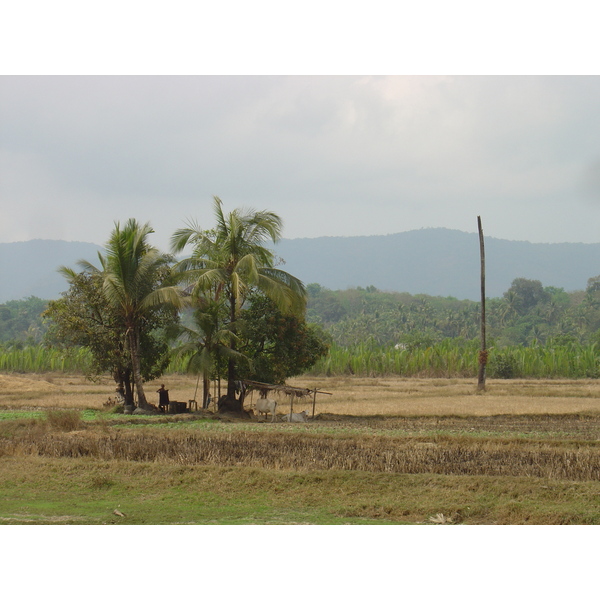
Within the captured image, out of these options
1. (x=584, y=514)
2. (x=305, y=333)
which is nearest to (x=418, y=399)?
(x=305, y=333)

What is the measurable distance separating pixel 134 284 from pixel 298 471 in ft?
33.7

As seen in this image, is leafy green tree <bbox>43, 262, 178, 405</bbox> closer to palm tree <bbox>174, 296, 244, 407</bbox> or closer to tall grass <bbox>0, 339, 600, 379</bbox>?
palm tree <bbox>174, 296, 244, 407</bbox>

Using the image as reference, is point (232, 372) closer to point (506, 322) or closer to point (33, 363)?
point (33, 363)

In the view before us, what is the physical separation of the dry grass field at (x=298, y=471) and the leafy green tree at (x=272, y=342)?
3.08 m

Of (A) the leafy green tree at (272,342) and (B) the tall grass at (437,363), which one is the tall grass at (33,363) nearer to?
(B) the tall grass at (437,363)

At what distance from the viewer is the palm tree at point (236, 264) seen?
1952cm

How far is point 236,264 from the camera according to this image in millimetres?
20234

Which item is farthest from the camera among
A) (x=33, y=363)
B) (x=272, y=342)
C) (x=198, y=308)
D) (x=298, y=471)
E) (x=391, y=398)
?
(x=33, y=363)

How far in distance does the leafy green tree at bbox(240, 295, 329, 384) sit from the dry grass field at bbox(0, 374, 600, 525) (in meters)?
3.08

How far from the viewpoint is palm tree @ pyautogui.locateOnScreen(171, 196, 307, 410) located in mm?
19516

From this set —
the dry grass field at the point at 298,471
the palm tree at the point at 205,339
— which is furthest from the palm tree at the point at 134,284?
the dry grass field at the point at 298,471

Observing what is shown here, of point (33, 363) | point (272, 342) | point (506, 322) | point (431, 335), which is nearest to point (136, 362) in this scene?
point (272, 342)

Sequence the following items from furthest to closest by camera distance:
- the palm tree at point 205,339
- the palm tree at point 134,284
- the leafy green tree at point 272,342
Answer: the leafy green tree at point 272,342
the palm tree at point 205,339
the palm tree at point 134,284

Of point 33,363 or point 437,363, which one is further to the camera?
point 33,363
